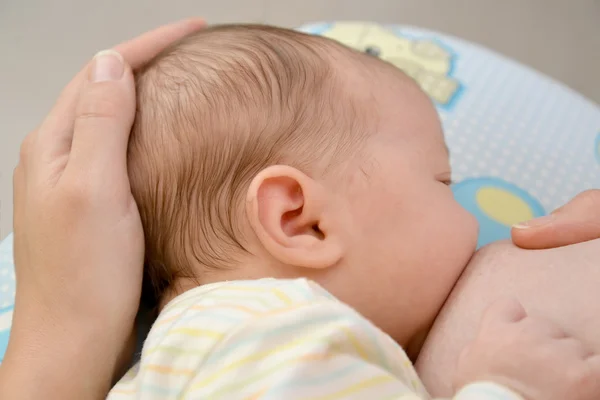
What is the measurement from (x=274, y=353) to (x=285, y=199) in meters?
0.16

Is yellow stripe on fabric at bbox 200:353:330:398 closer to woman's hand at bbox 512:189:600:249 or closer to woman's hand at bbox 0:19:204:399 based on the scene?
woman's hand at bbox 0:19:204:399

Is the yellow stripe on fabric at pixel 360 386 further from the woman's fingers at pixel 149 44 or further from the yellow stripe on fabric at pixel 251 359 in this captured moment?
the woman's fingers at pixel 149 44

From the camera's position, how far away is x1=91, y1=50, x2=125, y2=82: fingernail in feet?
2.28

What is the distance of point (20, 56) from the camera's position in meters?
1.53

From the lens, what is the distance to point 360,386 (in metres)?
0.50

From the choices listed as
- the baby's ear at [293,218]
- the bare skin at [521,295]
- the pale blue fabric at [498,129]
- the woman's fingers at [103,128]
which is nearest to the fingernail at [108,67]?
the woman's fingers at [103,128]

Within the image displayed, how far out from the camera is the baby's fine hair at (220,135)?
61cm

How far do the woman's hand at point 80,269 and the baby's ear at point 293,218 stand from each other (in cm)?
14

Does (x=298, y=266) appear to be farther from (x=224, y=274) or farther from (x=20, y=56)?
(x=20, y=56)

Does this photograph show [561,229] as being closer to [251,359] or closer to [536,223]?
[536,223]

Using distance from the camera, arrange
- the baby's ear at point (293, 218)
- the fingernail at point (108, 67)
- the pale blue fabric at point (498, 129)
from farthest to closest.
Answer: the pale blue fabric at point (498, 129), the fingernail at point (108, 67), the baby's ear at point (293, 218)

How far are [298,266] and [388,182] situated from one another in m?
0.13

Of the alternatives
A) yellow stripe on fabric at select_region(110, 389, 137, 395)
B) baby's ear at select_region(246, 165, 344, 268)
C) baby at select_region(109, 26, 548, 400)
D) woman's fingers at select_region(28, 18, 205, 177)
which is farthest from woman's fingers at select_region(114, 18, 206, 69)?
yellow stripe on fabric at select_region(110, 389, 137, 395)

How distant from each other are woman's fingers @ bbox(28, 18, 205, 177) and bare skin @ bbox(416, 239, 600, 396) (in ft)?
1.46
